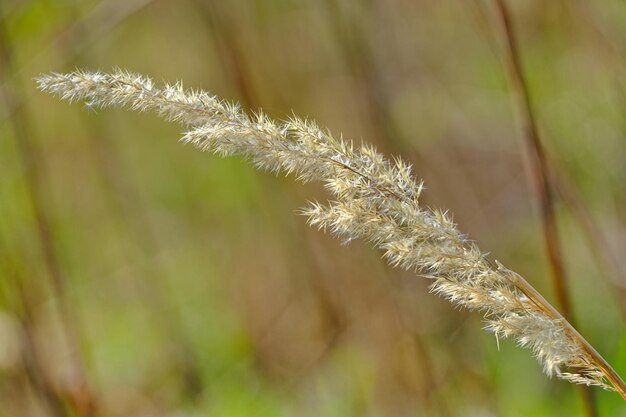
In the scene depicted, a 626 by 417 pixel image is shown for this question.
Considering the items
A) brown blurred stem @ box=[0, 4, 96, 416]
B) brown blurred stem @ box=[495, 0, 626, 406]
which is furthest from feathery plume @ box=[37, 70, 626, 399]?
brown blurred stem @ box=[0, 4, 96, 416]

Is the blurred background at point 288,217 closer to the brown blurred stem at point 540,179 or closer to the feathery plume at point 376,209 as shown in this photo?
the brown blurred stem at point 540,179

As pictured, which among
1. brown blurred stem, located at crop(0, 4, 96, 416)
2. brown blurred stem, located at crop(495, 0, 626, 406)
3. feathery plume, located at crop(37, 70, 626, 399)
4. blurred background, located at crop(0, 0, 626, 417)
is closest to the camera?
feathery plume, located at crop(37, 70, 626, 399)

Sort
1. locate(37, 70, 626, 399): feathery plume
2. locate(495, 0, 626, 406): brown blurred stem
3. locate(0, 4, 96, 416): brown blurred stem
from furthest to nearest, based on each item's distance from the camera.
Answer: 1. locate(0, 4, 96, 416): brown blurred stem
2. locate(495, 0, 626, 406): brown blurred stem
3. locate(37, 70, 626, 399): feathery plume

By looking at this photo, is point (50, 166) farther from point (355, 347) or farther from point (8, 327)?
point (355, 347)

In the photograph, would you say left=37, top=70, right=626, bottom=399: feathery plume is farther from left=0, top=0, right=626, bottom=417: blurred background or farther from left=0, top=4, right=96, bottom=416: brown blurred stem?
left=0, top=4, right=96, bottom=416: brown blurred stem

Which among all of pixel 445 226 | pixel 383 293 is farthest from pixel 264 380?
pixel 445 226

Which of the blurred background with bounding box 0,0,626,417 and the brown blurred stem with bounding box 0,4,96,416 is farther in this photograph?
the blurred background with bounding box 0,0,626,417

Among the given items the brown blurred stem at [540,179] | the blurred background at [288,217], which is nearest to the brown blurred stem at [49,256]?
the blurred background at [288,217]
